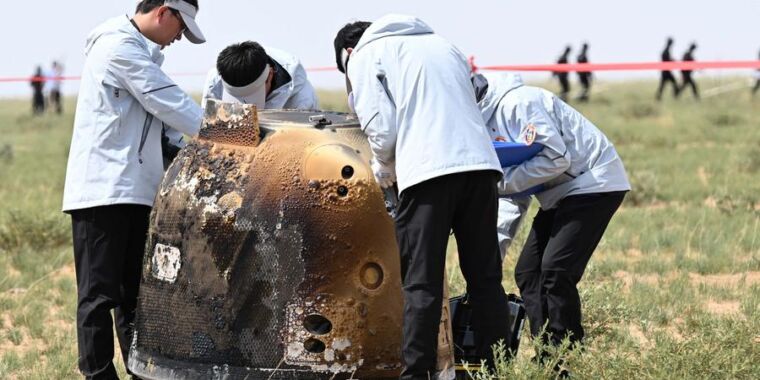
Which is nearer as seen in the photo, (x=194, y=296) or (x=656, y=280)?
(x=194, y=296)

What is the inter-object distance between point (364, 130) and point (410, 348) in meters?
0.80

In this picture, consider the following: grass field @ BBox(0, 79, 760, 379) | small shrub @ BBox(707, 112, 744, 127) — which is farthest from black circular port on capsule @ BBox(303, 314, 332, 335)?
small shrub @ BBox(707, 112, 744, 127)

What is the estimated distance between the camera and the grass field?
17.2ft

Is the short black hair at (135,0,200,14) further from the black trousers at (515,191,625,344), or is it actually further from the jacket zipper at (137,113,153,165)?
the black trousers at (515,191,625,344)

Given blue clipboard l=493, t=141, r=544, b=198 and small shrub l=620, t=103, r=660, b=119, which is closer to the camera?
blue clipboard l=493, t=141, r=544, b=198

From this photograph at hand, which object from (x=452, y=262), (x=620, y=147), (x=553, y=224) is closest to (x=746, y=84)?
(x=620, y=147)

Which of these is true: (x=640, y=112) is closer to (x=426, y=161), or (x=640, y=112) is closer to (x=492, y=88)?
(x=492, y=88)

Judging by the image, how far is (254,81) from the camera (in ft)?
18.4

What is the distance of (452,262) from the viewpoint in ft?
31.0

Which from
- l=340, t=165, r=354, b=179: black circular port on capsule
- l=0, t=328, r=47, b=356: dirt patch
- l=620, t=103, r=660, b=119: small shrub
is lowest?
l=620, t=103, r=660, b=119: small shrub

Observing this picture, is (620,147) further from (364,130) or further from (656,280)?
(364,130)

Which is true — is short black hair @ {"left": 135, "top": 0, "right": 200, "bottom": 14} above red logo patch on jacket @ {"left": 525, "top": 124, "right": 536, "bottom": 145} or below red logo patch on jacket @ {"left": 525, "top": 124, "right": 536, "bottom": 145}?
above

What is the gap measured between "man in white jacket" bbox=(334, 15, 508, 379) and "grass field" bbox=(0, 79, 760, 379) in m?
0.35

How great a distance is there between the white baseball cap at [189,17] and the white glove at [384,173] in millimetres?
1318
